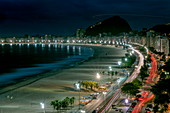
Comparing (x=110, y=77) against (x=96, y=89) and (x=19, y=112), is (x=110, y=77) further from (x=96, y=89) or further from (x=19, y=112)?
(x=19, y=112)

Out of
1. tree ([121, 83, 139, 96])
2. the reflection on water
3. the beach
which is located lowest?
the beach

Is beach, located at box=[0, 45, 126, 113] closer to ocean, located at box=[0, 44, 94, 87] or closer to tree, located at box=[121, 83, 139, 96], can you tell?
tree, located at box=[121, 83, 139, 96]

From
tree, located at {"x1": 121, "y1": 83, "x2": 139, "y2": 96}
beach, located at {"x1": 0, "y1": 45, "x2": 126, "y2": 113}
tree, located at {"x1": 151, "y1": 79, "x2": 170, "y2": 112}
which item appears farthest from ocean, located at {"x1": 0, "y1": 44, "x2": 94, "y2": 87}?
tree, located at {"x1": 151, "y1": 79, "x2": 170, "y2": 112}

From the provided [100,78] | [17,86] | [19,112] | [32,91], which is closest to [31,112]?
[19,112]

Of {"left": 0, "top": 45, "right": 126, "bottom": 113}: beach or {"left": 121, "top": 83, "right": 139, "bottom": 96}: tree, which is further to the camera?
{"left": 121, "top": 83, "right": 139, "bottom": 96}: tree

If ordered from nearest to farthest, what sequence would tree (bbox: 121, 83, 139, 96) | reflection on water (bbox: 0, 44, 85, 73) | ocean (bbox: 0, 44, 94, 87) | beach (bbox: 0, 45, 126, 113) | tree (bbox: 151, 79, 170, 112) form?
tree (bbox: 151, 79, 170, 112)
beach (bbox: 0, 45, 126, 113)
tree (bbox: 121, 83, 139, 96)
ocean (bbox: 0, 44, 94, 87)
reflection on water (bbox: 0, 44, 85, 73)

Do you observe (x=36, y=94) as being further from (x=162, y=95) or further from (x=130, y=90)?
(x=162, y=95)

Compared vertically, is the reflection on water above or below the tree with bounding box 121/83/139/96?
below

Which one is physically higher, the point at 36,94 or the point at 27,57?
the point at 27,57

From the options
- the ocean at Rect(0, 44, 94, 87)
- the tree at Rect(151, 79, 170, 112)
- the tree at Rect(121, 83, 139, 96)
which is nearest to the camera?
the tree at Rect(151, 79, 170, 112)

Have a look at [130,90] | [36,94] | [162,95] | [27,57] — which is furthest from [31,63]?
[162,95]

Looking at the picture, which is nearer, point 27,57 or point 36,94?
point 36,94
